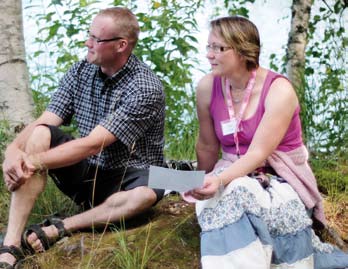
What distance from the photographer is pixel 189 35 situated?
508cm

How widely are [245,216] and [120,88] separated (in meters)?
0.98

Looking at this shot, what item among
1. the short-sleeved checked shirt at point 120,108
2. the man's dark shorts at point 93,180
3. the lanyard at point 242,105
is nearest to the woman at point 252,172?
the lanyard at point 242,105

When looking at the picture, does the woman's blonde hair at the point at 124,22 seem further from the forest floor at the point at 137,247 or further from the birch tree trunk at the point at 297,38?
the birch tree trunk at the point at 297,38

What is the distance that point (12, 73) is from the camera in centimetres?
A: 423

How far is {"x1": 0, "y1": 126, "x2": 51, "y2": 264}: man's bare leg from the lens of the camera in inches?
130

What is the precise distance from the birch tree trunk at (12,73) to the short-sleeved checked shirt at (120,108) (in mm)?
635

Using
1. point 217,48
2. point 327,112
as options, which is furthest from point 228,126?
point 327,112

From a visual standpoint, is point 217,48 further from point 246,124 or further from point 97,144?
point 97,144

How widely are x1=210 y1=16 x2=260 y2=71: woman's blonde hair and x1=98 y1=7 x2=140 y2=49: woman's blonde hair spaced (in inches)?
20.4

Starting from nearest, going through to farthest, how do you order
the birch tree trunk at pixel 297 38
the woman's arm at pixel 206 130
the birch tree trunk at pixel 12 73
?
the woman's arm at pixel 206 130, the birch tree trunk at pixel 12 73, the birch tree trunk at pixel 297 38

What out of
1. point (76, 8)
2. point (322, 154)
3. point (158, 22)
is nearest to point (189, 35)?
point (158, 22)

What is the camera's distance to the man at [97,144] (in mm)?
3281

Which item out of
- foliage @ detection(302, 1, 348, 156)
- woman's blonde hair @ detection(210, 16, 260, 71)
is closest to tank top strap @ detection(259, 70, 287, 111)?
woman's blonde hair @ detection(210, 16, 260, 71)

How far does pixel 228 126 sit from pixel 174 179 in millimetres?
562
